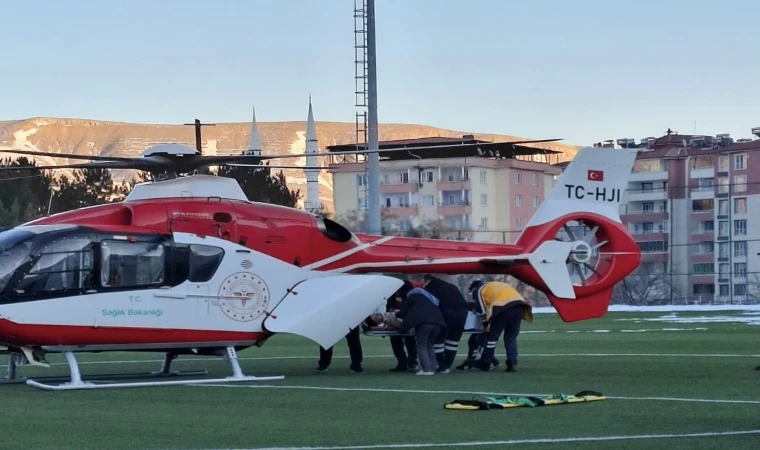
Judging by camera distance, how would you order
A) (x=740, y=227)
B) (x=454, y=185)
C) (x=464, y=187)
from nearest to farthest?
(x=464, y=187)
(x=454, y=185)
(x=740, y=227)

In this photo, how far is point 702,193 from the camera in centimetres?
11681

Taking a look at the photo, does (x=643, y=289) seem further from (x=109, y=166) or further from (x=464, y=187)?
(x=109, y=166)

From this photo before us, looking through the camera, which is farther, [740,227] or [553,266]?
[740,227]

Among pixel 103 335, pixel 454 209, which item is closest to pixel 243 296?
pixel 103 335

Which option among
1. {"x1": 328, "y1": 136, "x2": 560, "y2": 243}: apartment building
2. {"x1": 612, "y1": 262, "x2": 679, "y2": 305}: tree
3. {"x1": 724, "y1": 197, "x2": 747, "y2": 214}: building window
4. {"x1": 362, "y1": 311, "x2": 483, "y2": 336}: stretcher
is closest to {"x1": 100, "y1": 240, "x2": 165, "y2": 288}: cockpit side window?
{"x1": 362, "y1": 311, "x2": 483, "y2": 336}: stretcher

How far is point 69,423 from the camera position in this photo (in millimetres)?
13344

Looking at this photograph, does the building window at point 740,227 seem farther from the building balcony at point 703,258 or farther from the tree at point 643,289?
the tree at point 643,289

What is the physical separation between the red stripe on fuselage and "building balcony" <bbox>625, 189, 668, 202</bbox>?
105193 mm

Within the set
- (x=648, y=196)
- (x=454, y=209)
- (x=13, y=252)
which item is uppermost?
(x=648, y=196)

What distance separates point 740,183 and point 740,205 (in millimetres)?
4539

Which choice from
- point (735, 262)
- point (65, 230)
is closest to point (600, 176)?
point (65, 230)

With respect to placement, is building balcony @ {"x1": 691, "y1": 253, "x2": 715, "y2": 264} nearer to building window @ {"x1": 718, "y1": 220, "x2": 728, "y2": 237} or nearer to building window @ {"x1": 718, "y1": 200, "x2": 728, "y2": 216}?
building window @ {"x1": 718, "y1": 220, "x2": 728, "y2": 237}

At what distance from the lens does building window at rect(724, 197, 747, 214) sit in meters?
114

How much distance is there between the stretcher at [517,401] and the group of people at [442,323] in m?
4.00
